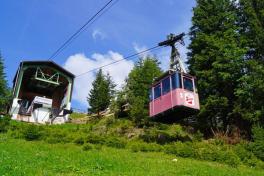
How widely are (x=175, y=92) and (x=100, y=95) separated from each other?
3567cm

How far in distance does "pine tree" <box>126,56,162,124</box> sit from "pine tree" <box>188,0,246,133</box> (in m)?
6.79

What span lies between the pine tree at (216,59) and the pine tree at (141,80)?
679 cm

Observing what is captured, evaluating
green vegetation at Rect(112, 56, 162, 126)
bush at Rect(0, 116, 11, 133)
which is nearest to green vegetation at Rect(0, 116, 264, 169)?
bush at Rect(0, 116, 11, 133)

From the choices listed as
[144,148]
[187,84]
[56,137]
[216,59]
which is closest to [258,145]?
[187,84]

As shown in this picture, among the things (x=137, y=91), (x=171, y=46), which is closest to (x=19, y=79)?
(x=137, y=91)

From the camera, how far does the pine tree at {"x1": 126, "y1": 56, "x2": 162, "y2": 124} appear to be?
138 feet

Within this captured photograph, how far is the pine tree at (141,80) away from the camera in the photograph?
41.9 m

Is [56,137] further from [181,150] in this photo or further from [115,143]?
[181,150]

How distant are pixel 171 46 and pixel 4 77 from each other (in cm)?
2143

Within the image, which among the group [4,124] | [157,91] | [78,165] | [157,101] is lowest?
[78,165]

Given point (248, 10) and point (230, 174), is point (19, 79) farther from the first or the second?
point (230, 174)

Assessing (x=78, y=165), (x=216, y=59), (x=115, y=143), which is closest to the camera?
(x=78, y=165)

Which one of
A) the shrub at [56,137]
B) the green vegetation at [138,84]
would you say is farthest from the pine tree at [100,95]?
the shrub at [56,137]

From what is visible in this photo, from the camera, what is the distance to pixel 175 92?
2541cm
